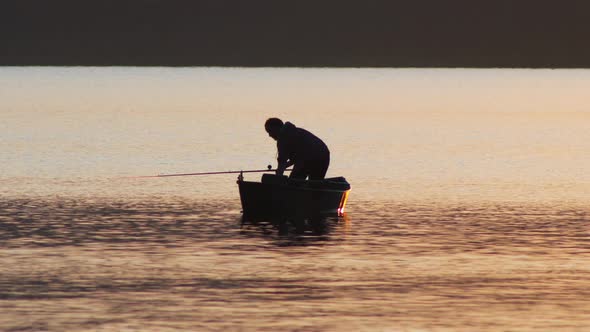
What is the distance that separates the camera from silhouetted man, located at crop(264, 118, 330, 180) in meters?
29.5

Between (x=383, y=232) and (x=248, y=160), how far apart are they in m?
23.5

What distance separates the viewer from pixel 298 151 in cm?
2981

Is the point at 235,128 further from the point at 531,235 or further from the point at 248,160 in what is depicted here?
the point at 531,235

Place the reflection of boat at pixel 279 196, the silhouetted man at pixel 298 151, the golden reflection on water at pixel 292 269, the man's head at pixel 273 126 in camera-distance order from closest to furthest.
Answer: the golden reflection on water at pixel 292 269, the man's head at pixel 273 126, the silhouetted man at pixel 298 151, the reflection of boat at pixel 279 196

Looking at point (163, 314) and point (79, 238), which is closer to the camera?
point (163, 314)

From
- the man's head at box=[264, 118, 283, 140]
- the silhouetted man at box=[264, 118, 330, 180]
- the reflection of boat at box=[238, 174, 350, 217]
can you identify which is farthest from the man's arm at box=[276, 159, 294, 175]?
the man's head at box=[264, 118, 283, 140]

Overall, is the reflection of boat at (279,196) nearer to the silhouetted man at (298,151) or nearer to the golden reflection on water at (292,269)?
the silhouetted man at (298,151)

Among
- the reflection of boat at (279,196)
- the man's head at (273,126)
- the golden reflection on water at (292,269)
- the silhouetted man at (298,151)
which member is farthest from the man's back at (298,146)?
the golden reflection on water at (292,269)

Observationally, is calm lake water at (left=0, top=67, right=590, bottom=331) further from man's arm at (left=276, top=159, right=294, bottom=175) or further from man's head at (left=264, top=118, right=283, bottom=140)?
man's head at (left=264, top=118, right=283, bottom=140)

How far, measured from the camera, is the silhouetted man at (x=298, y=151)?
96.7 ft

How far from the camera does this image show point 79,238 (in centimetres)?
2638

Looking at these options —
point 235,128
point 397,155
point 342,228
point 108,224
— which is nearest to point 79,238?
point 108,224

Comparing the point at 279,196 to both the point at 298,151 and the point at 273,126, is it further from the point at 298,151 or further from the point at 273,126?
the point at 273,126

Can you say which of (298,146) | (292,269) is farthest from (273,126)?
(292,269)
